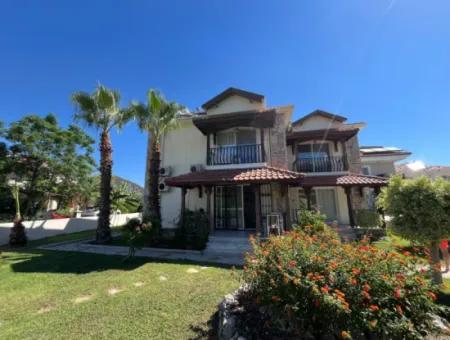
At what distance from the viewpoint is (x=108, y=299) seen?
5555mm

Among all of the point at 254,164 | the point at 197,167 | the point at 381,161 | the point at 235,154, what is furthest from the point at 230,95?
the point at 381,161

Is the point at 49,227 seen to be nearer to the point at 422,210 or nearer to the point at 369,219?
the point at 422,210

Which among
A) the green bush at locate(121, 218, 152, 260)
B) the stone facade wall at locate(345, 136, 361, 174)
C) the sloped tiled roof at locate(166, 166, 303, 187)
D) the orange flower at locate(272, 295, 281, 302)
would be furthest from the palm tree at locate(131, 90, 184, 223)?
the stone facade wall at locate(345, 136, 361, 174)

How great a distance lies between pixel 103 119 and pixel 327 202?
17.7 meters

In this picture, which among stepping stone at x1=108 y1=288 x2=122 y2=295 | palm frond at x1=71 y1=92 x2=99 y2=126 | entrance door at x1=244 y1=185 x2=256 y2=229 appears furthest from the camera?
entrance door at x1=244 y1=185 x2=256 y2=229

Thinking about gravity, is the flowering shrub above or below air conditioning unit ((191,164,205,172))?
below

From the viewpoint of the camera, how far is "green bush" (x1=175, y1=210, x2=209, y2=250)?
11.2 metres

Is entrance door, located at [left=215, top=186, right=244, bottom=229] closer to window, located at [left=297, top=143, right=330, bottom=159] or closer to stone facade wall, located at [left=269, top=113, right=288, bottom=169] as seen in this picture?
stone facade wall, located at [left=269, top=113, right=288, bottom=169]

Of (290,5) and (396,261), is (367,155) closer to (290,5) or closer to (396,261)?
(290,5)

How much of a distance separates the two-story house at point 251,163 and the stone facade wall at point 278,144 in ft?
0.22

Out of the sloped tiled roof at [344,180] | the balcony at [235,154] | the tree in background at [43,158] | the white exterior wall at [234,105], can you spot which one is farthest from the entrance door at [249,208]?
the tree in background at [43,158]

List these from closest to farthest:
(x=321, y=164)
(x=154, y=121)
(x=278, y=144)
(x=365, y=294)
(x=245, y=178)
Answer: (x=365, y=294) → (x=245, y=178) → (x=154, y=121) → (x=278, y=144) → (x=321, y=164)

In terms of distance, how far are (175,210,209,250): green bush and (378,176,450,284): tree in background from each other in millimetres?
8260

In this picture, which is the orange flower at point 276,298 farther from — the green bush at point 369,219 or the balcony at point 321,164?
the balcony at point 321,164
